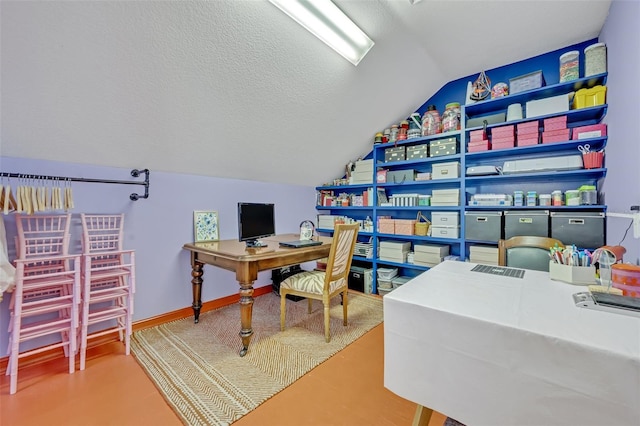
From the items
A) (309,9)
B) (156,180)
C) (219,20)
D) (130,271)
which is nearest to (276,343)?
(130,271)

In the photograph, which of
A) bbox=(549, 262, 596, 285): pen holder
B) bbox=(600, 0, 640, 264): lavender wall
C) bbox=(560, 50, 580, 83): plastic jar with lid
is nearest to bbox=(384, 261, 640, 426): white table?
bbox=(549, 262, 596, 285): pen holder

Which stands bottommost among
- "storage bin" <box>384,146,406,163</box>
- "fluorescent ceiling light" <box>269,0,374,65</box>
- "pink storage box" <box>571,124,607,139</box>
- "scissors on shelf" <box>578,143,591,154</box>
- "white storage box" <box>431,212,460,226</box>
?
"white storage box" <box>431,212,460,226</box>

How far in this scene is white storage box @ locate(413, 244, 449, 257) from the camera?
2891mm

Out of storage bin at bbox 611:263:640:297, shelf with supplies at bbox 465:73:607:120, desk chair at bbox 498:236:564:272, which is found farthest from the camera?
shelf with supplies at bbox 465:73:607:120

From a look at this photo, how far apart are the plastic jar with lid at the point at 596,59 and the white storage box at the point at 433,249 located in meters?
1.89

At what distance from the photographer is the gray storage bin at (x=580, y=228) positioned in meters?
2.04

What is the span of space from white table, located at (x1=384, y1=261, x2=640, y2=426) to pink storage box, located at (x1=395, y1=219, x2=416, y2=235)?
2047 mm

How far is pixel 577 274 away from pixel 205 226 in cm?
280

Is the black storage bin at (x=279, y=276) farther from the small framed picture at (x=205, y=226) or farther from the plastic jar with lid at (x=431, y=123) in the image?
the plastic jar with lid at (x=431, y=123)

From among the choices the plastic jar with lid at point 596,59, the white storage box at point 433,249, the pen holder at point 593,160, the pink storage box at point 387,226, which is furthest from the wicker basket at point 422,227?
the plastic jar with lid at point 596,59

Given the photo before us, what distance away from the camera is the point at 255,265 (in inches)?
76.9

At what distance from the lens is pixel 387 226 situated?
3.30m

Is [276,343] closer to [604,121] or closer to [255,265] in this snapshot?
[255,265]

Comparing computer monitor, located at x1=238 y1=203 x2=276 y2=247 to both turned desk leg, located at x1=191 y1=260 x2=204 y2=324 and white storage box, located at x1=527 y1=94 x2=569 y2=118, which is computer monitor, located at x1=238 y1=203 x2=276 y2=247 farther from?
white storage box, located at x1=527 y1=94 x2=569 y2=118
